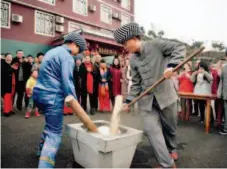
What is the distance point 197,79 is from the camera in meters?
6.17

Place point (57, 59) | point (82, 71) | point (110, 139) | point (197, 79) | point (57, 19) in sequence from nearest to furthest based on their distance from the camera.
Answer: point (110, 139) < point (57, 59) < point (197, 79) < point (82, 71) < point (57, 19)

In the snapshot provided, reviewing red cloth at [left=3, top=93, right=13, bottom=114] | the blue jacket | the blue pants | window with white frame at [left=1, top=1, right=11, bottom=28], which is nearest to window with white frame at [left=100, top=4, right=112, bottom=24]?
window with white frame at [left=1, top=1, right=11, bottom=28]

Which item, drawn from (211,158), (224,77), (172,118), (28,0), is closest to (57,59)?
(172,118)

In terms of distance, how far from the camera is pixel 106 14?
17.5 meters

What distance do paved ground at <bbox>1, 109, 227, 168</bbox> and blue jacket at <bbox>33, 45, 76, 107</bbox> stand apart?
973mm

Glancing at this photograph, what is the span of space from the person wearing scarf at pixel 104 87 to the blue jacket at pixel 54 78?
4.70 meters

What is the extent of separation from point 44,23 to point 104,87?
31.2ft

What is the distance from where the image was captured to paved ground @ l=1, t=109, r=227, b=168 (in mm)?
3275

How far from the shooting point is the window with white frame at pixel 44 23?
1421 centimetres

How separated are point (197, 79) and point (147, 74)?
12.0 ft

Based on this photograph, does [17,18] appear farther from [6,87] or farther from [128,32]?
[128,32]

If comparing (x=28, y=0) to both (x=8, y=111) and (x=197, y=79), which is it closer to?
(x=8, y=111)

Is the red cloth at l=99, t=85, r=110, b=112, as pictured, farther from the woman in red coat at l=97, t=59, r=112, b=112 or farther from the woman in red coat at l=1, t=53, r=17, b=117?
the woman in red coat at l=1, t=53, r=17, b=117

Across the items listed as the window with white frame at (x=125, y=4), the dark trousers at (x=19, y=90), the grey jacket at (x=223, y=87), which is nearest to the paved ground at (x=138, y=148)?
the grey jacket at (x=223, y=87)
